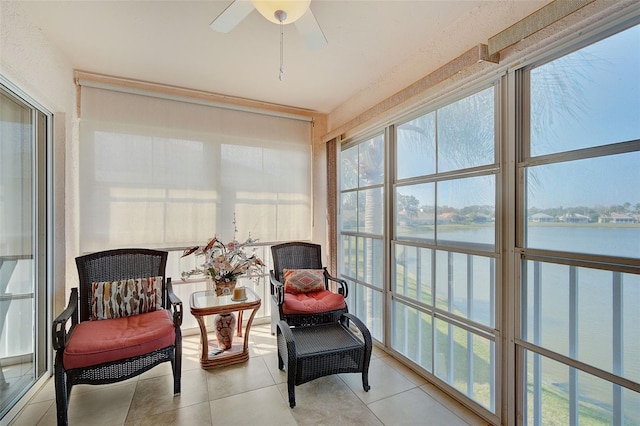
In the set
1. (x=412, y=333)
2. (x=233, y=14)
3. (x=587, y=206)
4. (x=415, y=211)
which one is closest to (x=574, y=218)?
(x=587, y=206)

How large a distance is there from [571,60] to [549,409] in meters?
1.89

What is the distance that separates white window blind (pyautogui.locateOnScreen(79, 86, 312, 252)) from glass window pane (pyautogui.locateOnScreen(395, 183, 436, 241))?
136 cm

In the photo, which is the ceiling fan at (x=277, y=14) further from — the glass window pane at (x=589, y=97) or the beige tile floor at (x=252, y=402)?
the beige tile floor at (x=252, y=402)

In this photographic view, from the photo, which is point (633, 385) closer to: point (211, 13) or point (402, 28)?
point (402, 28)

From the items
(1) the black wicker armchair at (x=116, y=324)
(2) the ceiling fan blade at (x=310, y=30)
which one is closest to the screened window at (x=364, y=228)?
(2) the ceiling fan blade at (x=310, y=30)

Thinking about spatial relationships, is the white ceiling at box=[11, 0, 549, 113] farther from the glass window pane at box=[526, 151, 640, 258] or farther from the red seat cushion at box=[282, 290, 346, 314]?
the red seat cushion at box=[282, 290, 346, 314]

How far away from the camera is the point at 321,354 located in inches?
81.0

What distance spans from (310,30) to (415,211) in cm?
159

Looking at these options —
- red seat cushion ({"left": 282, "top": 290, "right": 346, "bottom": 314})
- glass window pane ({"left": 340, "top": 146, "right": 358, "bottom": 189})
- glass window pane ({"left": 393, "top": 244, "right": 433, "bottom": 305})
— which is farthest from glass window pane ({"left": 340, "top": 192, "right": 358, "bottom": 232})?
red seat cushion ({"left": 282, "top": 290, "right": 346, "bottom": 314})

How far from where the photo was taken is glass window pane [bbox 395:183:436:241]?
2.34 m

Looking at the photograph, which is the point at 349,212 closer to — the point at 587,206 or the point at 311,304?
the point at 311,304

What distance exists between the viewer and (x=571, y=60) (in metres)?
1.52

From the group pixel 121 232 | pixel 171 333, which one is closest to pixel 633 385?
pixel 171 333

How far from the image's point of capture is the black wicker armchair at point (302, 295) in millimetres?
2564
